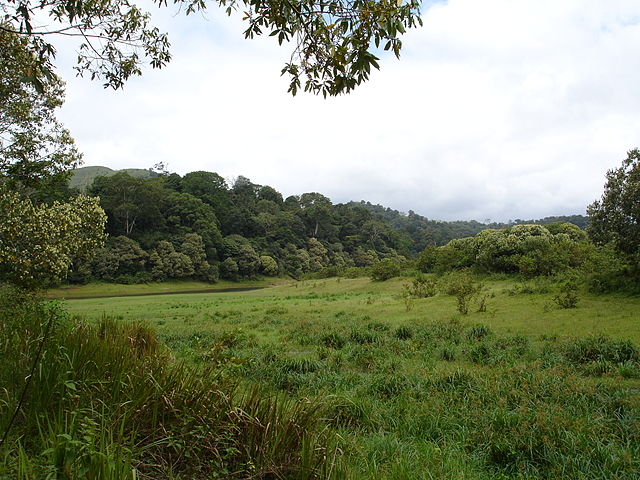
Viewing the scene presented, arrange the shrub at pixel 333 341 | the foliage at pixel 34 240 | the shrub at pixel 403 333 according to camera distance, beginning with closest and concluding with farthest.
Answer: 1. the foliage at pixel 34 240
2. the shrub at pixel 333 341
3. the shrub at pixel 403 333

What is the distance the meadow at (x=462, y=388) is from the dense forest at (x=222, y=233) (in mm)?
43586

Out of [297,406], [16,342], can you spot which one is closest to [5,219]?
[16,342]

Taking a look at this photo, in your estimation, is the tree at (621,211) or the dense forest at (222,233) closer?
the tree at (621,211)

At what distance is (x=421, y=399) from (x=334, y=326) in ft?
25.6

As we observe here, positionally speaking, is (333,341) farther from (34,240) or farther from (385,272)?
(385,272)

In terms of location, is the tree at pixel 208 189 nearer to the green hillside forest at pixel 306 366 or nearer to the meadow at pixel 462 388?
the green hillside forest at pixel 306 366

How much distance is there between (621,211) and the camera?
51.1 ft

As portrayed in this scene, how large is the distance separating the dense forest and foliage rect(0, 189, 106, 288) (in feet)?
116

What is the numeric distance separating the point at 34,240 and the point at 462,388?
13.1 m

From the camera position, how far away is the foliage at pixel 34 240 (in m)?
10.8

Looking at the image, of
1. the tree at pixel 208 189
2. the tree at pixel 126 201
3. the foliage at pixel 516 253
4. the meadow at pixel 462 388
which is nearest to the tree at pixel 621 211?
the meadow at pixel 462 388

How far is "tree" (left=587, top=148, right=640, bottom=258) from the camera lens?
15180 millimetres

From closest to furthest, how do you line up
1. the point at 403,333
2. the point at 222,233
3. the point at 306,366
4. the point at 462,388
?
the point at 462,388 → the point at 306,366 → the point at 403,333 → the point at 222,233

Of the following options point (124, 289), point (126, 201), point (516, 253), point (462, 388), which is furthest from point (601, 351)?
point (126, 201)
